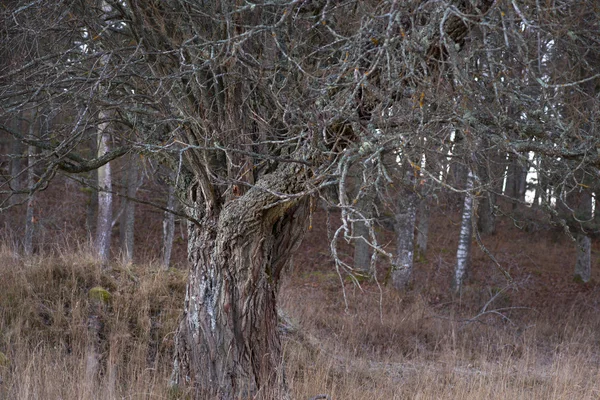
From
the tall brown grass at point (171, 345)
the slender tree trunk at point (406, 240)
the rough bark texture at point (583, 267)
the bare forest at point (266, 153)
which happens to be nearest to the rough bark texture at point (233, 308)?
the bare forest at point (266, 153)

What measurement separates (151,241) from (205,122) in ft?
44.8

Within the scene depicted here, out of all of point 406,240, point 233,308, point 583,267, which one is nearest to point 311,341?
point 233,308

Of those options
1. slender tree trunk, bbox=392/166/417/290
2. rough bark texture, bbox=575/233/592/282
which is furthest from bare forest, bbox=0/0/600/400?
rough bark texture, bbox=575/233/592/282

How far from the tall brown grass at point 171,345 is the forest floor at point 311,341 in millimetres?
18

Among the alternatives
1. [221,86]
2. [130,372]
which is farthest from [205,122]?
[130,372]

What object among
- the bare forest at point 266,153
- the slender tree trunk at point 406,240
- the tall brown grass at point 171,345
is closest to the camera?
the bare forest at point 266,153

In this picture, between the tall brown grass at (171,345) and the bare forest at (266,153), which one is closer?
the bare forest at (266,153)

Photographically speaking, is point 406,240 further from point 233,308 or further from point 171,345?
point 233,308

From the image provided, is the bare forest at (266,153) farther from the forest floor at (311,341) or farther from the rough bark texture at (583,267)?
the rough bark texture at (583,267)

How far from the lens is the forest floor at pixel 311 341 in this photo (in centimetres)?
511

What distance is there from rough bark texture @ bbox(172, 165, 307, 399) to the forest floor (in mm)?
467

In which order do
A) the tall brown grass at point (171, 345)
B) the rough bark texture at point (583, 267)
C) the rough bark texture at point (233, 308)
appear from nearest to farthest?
1. the rough bark texture at point (233, 308)
2. the tall brown grass at point (171, 345)
3. the rough bark texture at point (583, 267)

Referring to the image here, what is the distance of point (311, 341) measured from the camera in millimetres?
7168

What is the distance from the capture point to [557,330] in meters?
10.6
